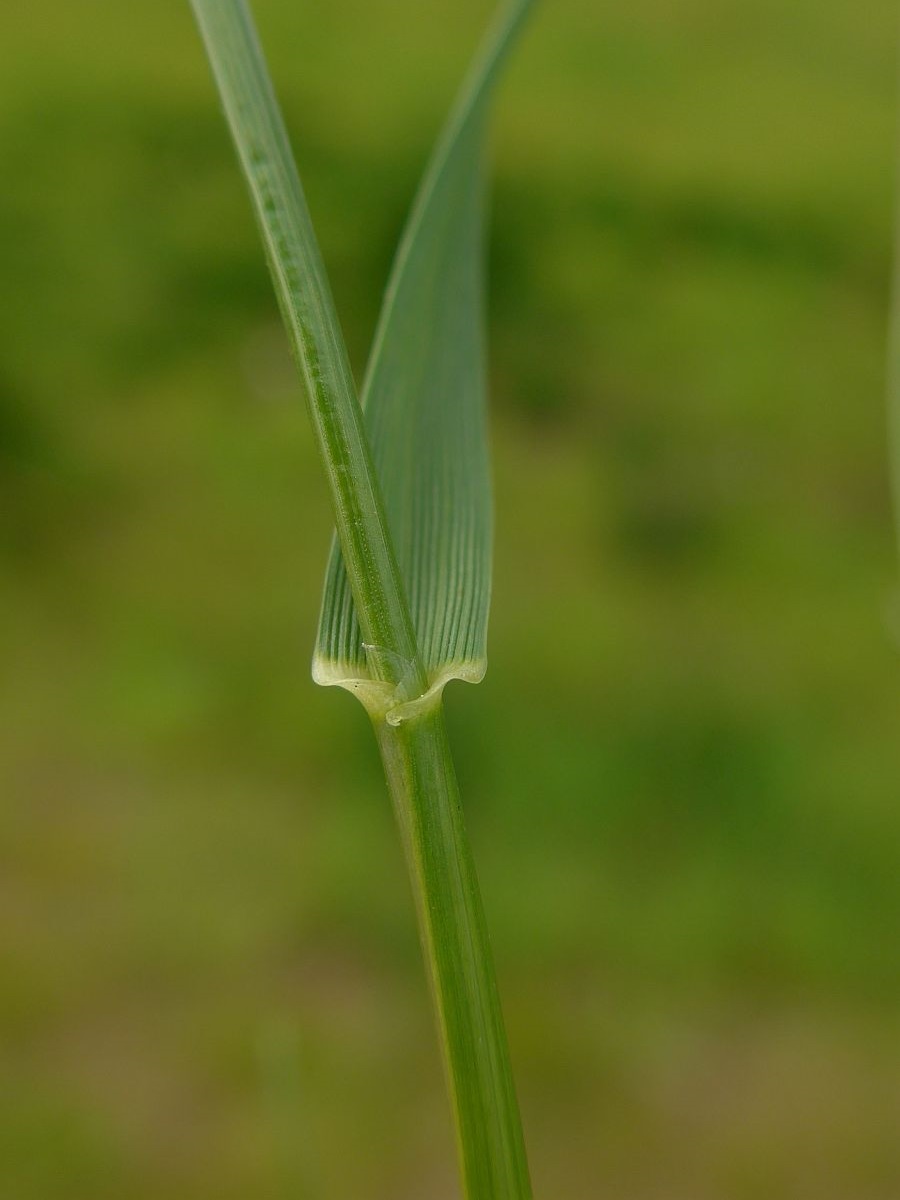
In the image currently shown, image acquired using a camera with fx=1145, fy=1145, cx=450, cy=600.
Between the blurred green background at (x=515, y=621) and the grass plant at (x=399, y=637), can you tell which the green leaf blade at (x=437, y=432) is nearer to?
the grass plant at (x=399, y=637)

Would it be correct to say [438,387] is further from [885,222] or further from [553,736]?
[885,222]

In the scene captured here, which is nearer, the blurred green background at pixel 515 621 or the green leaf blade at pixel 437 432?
the green leaf blade at pixel 437 432

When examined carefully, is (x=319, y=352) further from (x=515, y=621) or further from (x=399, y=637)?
(x=515, y=621)

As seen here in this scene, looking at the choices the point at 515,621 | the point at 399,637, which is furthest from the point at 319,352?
the point at 515,621

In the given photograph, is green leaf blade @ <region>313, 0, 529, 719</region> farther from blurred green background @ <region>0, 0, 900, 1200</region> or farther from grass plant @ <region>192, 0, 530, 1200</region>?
blurred green background @ <region>0, 0, 900, 1200</region>

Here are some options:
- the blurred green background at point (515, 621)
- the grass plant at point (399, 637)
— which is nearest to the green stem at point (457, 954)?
the grass plant at point (399, 637)

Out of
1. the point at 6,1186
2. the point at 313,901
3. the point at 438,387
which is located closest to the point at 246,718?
the point at 313,901

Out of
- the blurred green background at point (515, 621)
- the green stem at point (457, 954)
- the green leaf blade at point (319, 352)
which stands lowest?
the green stem at point (457, 954)

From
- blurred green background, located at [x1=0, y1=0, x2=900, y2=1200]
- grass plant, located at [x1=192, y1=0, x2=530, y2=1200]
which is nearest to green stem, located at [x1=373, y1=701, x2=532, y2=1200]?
grass plant, located at [x1=192, y1=0, x2=530, y2=1200]
